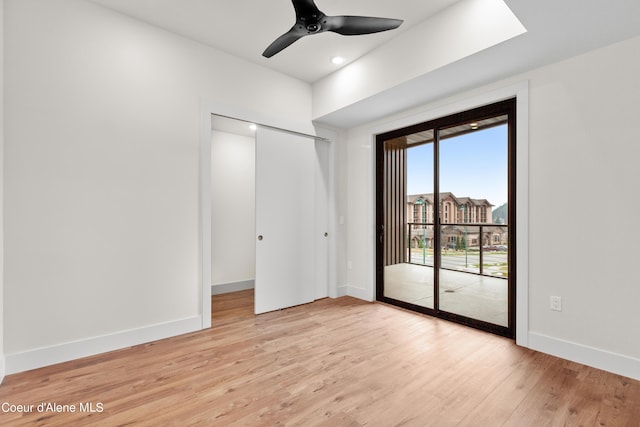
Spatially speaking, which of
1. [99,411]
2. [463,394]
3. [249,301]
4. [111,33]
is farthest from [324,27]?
[249,301]

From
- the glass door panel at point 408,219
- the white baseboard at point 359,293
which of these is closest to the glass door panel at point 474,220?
the glass door panel at point 408,219

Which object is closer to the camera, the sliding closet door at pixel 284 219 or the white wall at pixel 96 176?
the white wall at pixel 96 176

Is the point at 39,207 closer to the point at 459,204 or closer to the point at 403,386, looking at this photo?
the point at 403,386

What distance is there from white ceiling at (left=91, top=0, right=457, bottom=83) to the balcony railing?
6.95ft

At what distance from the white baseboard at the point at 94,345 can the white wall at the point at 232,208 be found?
59.9 inches

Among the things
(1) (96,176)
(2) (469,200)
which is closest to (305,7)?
(1) (96,176)

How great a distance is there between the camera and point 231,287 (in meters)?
4.55

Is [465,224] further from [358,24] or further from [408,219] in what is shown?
[358,24]

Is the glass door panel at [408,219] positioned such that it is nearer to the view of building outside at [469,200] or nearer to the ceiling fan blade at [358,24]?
the view of building outside at [469,200]

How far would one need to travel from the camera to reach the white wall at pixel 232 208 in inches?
173

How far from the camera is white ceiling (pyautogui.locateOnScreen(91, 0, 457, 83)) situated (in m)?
2.47

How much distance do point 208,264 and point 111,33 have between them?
2204 mm

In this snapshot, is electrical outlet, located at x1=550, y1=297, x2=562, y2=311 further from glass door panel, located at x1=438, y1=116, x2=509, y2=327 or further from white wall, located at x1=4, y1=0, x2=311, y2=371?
white wall, located at x1=4, y1=0, x2=311, y2=371

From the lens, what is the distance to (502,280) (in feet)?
11.8
